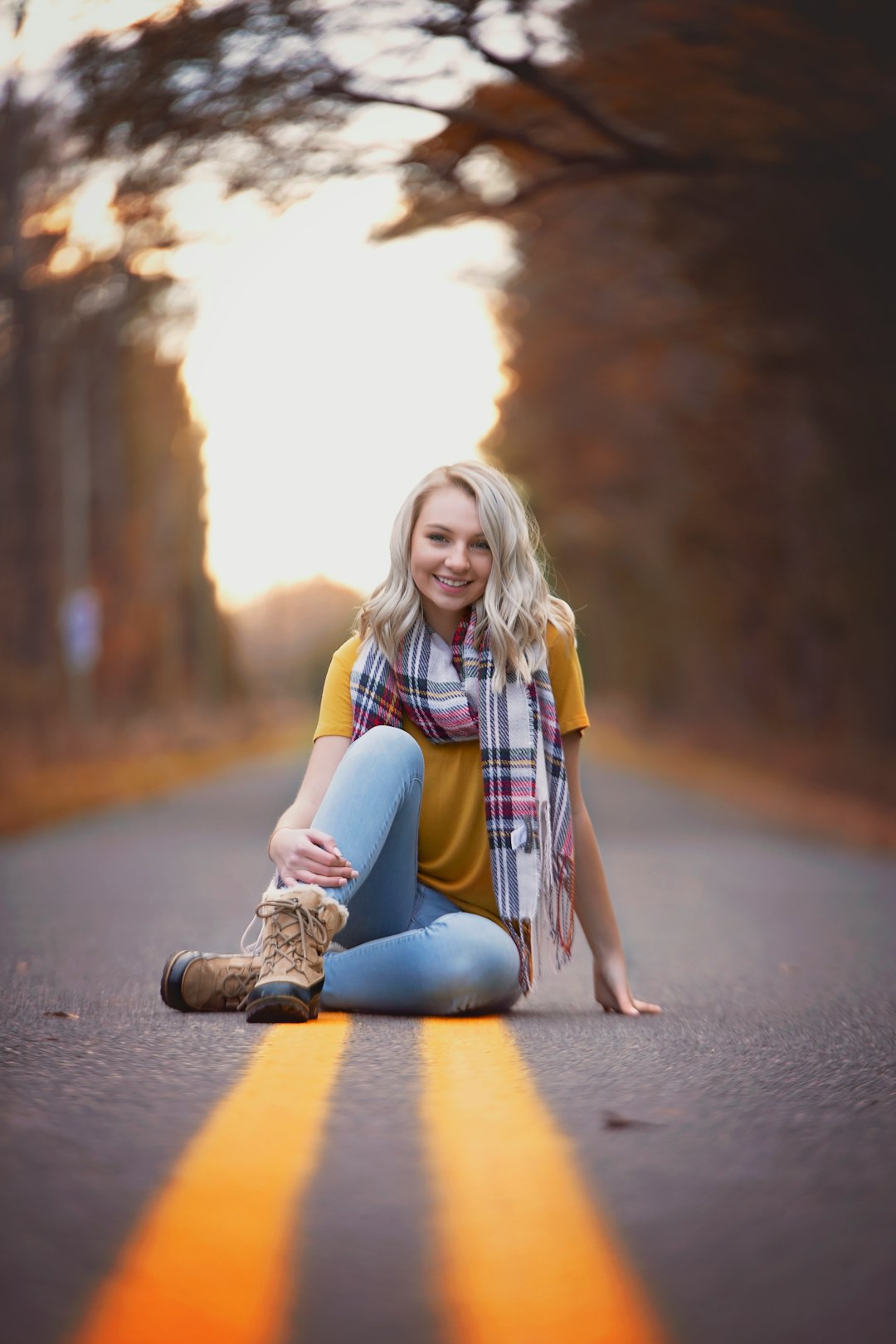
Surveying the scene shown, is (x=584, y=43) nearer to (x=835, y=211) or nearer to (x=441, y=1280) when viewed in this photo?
(x=835, y=211)

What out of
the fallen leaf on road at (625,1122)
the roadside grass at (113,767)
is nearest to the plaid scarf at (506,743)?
the fallen leaf on road at (625,1122)

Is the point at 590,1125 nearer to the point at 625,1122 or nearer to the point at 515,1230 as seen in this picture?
the point at 625,1122

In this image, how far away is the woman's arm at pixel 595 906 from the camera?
13.5 feet

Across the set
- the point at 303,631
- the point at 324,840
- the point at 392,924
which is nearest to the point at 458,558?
the point at 324,840

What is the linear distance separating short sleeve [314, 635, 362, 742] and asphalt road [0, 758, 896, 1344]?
0.76 meters

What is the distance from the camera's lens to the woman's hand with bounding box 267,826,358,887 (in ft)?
12.0

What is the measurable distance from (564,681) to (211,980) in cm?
119

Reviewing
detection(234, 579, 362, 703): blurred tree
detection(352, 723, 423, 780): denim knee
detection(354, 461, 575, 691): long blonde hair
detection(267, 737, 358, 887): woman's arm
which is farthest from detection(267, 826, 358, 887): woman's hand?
detection(234, 579, 362, 703): blurred tree

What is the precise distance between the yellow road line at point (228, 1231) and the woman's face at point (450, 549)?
4.53 feet

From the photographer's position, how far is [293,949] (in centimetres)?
372

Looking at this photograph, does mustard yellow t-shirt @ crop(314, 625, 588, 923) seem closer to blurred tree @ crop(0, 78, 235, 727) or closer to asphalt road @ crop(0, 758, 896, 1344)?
asphalt road @ crop(0, 758, 896, 1344)

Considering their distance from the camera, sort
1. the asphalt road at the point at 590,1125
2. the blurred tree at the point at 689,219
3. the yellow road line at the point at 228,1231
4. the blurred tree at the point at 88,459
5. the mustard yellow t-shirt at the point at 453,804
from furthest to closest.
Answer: the blurred tree at the point at 88,459
the blurred tree at the point at 689,219
the mustard yellow t-shirt at the point at 453,804
the asphalt road at the point at 590,1125
the yellow road line at the point at 228,1231

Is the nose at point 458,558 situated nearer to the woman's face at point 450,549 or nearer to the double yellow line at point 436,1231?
the woman's face at point 450,549

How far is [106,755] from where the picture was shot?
21.4m
